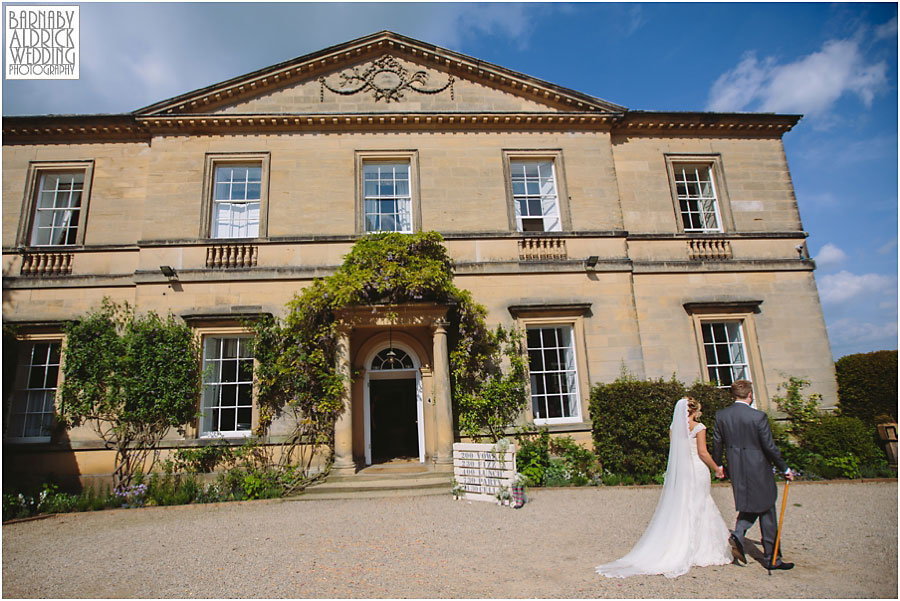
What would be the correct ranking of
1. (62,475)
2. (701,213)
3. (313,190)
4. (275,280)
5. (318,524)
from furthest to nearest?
1. (701,213)
2. (313,190)
3. (275,280)
4. (62,475)
5. (318,524)

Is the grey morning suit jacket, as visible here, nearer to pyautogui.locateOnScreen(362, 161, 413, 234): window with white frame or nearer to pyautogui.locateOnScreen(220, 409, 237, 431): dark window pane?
pyautogui.locateOnScreen(362, 161, 413, 234): window with white frame

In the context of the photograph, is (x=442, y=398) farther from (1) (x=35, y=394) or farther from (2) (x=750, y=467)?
(1) (x=35, y=394)

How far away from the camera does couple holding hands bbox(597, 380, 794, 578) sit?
14.8ft

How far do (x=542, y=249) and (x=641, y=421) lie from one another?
13.8 ft

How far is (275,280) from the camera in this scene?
34.0 ft

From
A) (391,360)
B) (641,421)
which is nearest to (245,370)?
(391,360)

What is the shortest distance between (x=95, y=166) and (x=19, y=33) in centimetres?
390

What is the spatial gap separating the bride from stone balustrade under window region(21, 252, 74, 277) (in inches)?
471

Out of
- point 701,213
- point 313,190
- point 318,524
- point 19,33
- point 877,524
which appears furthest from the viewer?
point 701,213

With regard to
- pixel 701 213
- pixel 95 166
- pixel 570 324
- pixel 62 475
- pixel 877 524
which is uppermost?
pixel 95 166

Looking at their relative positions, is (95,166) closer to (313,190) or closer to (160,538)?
(313,190)

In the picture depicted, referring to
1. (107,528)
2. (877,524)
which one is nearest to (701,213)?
(877,524)

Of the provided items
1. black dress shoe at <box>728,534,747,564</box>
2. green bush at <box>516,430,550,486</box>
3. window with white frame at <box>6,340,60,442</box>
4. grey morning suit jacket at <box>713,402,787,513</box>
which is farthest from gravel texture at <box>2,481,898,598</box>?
window with white frame at <box>6,340,60,442</box>

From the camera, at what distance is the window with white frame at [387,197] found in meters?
11.2
